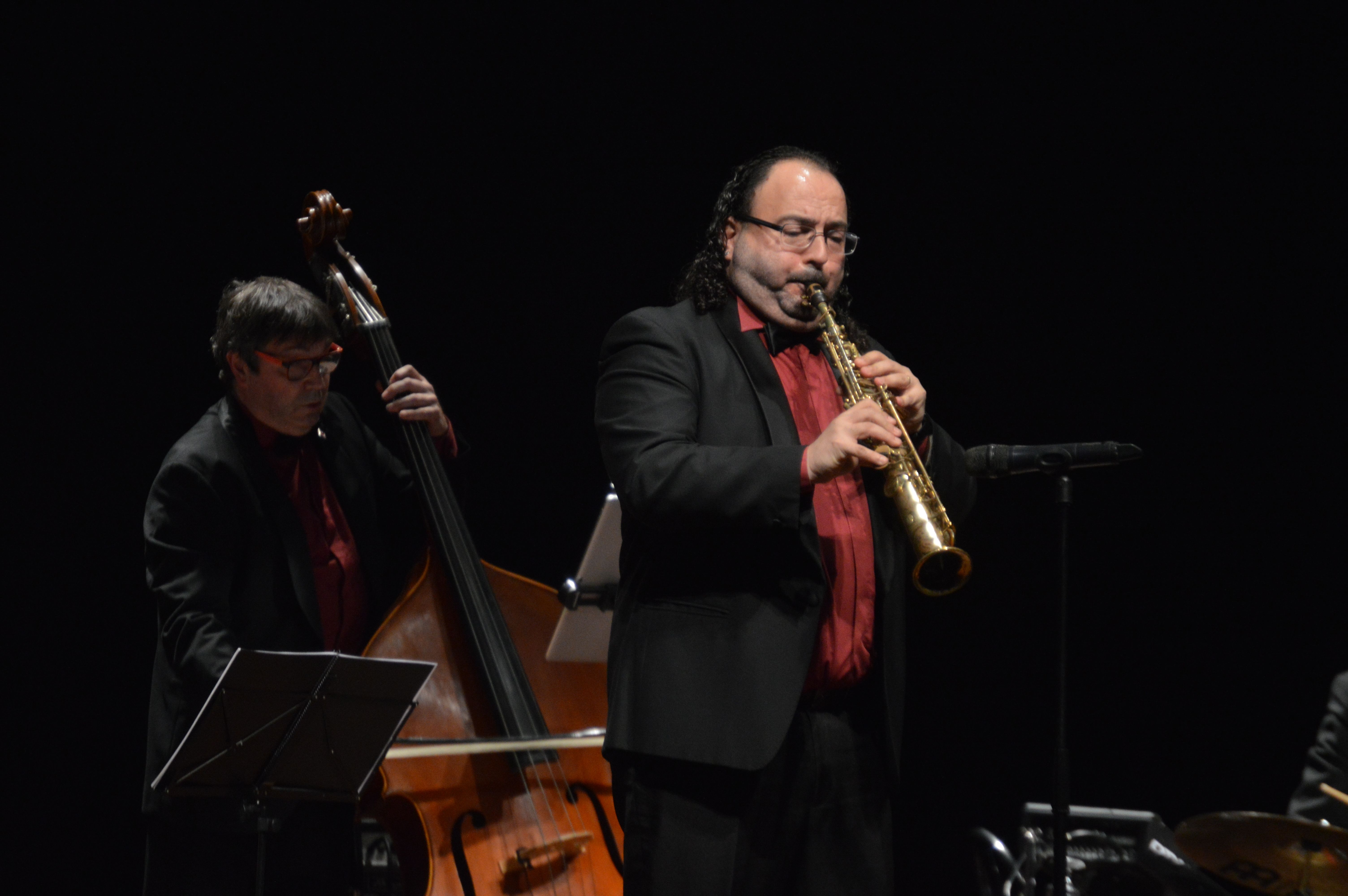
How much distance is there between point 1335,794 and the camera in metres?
2.41

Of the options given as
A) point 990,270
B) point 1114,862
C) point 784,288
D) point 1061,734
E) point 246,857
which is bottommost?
point 1114,862

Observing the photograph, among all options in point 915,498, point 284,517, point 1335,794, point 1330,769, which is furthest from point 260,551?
point 1330,769

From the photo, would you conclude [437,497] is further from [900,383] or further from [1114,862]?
[1114,862]

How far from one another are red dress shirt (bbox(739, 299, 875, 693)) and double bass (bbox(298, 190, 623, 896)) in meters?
0.77

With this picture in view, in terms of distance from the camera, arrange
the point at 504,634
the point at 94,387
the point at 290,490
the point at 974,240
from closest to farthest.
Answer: the point at 504,634 → the point at 290,490 → the point at 94,387 → the point at 974,240

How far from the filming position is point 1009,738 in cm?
388

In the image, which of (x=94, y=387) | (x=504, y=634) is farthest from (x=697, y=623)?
(x=94, y=387)

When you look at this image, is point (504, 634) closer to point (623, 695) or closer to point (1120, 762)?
point (623, 695)

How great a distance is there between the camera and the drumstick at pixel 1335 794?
2.41 metres

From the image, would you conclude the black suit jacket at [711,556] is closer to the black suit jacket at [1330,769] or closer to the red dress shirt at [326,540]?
the red dress shirt at [326,540]

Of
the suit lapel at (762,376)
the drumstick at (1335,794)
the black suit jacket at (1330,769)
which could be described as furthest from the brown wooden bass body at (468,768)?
the black suit jacket at (1330,769)

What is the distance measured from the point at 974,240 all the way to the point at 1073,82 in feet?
1.90

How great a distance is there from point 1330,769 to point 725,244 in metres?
1.85

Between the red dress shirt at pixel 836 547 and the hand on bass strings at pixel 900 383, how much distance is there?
10 cm
